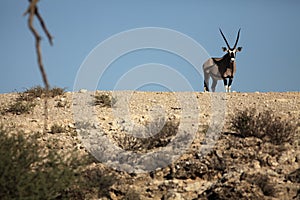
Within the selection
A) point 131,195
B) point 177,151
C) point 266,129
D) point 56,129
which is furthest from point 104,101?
point 131,195

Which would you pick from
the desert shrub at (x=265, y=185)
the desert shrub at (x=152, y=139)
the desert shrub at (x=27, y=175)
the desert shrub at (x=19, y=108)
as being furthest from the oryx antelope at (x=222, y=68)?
the desert shrub at (x=27, y=175)

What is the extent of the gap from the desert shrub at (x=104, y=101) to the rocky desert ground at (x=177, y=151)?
1.60ft

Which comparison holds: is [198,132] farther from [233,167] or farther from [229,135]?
[233,167]

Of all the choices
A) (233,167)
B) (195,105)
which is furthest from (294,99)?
(233,167)

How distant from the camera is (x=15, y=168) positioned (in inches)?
299

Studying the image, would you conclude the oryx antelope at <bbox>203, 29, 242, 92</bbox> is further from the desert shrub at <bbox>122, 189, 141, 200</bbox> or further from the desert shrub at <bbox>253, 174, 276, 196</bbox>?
the desert shrub at <bbox>122, 189, 141, 200</bbox>

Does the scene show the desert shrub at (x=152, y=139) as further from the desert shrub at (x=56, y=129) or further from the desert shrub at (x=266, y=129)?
the desert shrub at (x=56, y=129)

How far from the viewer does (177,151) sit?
9.95 m

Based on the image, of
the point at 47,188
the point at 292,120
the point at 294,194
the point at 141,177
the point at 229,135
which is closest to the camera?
the point at 47,188

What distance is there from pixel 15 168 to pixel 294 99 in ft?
34.8

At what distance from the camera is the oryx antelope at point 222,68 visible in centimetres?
2170

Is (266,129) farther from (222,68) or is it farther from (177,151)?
(222,68)

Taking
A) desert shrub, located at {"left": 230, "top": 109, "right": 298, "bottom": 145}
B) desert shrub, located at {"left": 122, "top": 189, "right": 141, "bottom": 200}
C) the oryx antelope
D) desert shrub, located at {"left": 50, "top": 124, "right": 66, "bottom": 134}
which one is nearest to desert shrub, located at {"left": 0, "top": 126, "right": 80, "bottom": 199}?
desert shrub, located at {"left": 122, "top": 189, "right": 141, "bottom": 200}

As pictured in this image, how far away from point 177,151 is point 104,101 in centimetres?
635
